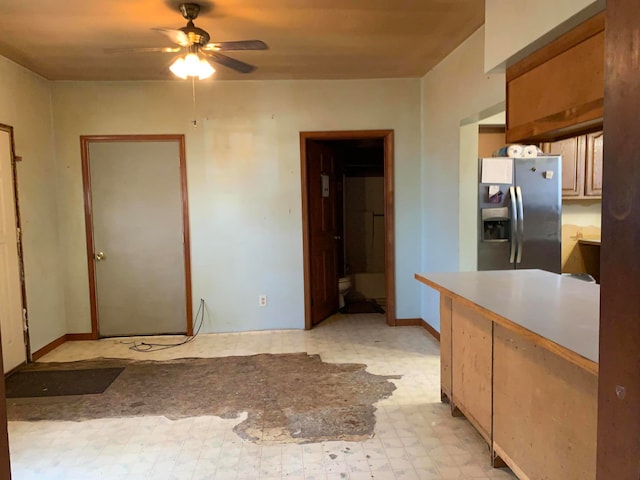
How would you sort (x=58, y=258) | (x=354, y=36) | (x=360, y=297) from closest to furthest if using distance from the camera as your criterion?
(x=354, y=36)
(x=58, y=258)
(x=360, y=297)

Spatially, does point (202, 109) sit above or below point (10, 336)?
above

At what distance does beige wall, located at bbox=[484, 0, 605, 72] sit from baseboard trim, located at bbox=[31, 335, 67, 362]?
4.08 m

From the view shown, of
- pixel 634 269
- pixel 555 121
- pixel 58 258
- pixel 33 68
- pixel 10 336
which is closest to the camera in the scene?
pixel 634 269

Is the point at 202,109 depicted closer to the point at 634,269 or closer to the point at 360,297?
the point at 360,297

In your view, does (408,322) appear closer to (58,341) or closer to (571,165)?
(571,165)

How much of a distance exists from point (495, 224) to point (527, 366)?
1965 millimetres

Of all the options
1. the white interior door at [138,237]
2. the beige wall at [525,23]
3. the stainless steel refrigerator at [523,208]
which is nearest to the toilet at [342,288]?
the white interior door at [138,237]

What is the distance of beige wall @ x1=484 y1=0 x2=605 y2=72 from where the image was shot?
4.79ft

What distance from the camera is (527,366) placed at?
1759 mm

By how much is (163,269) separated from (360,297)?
2647 mm

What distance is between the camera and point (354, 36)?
3096 mm

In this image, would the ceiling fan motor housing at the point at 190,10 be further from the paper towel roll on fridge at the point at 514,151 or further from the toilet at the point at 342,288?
the toilet at the point at 342,288

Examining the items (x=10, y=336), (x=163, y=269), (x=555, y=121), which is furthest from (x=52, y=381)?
(x=555, y=121)

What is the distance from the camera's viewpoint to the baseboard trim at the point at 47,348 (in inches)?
→ 147
